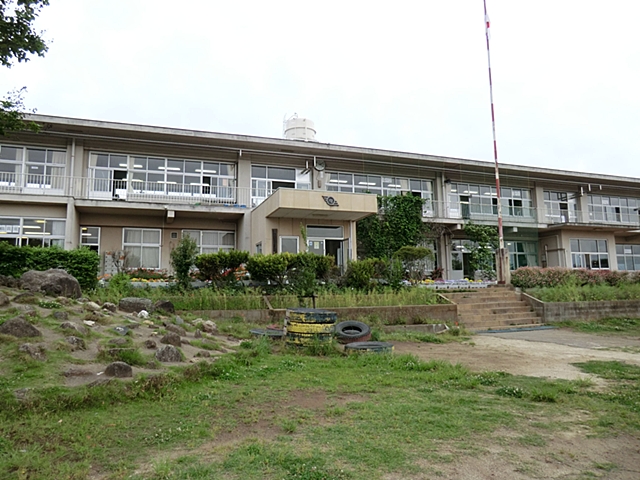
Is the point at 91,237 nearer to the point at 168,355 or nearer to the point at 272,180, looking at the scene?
the point at 272,180

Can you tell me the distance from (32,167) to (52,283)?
12196mm

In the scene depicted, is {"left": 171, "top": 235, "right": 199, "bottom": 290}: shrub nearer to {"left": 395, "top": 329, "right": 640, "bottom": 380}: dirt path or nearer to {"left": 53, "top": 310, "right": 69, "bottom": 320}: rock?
{"left": 53, "top": 310, "right": 69, "bottom": 320}: rock

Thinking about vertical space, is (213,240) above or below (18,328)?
above

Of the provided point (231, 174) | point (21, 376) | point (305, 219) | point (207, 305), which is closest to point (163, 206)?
point (231, 174)

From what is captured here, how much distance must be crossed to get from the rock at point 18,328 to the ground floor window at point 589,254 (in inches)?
1112

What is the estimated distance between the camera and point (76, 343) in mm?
6113

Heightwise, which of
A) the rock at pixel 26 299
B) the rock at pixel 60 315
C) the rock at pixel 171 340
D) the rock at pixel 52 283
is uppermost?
the rock at pixel 52 283

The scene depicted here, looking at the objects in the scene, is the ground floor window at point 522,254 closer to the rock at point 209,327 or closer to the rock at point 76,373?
the rock at point 209,327

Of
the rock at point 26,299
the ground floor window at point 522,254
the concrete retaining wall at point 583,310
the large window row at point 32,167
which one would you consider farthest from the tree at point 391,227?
the rock at point 26,299

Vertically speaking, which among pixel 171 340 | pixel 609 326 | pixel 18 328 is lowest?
pixel 609 326

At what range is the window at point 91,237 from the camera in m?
19.1

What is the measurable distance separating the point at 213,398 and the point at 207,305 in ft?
24.3

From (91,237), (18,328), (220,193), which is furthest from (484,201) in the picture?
(18,328)

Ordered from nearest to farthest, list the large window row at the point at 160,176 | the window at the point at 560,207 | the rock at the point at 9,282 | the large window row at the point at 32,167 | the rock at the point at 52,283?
the rock at the point at 52,283, the rock at the point at 9,282, the large window row at the point at 32,167, the large window row at the point at 160,176, the window at the point at 560,207
